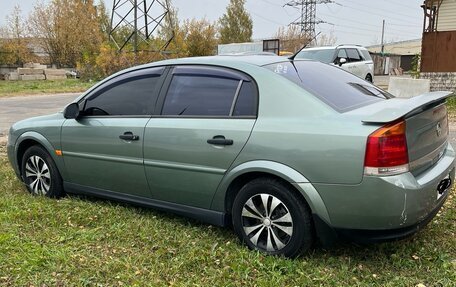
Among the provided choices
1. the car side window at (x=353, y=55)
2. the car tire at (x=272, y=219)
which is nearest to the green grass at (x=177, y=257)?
the car tire at (x=272, y=219)

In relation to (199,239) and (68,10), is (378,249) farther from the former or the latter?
(68,10)

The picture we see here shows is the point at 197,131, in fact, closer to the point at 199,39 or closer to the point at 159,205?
the point at 159,205

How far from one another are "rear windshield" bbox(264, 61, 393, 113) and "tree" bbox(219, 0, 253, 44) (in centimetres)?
5133

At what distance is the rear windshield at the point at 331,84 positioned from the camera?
330cm

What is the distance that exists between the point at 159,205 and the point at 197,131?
86 centimetres

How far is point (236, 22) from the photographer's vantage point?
54.9 meters

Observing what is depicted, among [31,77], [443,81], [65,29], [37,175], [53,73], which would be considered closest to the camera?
[37,175]

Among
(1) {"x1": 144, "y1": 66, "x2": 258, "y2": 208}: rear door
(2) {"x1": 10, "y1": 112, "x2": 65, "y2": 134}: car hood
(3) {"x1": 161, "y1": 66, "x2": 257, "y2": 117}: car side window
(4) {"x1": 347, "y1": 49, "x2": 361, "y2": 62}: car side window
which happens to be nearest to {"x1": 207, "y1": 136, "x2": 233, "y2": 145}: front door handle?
(1) {"x1": 144, "y1": 66, "x2": 258, "y2": 208}: rear door

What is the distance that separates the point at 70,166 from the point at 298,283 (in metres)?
2.70

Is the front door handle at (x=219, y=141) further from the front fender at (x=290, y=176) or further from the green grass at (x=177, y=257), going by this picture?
the green grass at (x=177, y=257)

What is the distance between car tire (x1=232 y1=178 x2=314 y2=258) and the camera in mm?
3148

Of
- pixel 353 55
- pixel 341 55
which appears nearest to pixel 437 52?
pixel 353 55

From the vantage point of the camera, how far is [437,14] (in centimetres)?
1534

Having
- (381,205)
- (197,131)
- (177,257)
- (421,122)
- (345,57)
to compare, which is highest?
(345,57)
